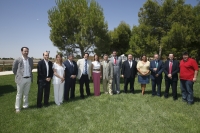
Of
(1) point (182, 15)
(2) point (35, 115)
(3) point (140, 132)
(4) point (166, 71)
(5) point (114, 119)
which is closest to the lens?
(3) point (140, 132)

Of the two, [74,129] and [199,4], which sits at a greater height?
[199,4]

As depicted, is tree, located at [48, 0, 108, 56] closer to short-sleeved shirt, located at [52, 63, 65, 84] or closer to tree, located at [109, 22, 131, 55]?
short-sleeved shirt, located at [52, 63, 65, 84]

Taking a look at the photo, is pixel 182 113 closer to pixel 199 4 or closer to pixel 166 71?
pixel 166 71

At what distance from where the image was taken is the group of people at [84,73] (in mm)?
5642

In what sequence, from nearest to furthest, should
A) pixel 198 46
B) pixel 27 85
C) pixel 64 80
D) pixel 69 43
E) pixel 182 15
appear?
1. pixel 27 85
2. pixel 64 80
3. pixel 69 43
4. pixel 182 15
5. pixel 198 46

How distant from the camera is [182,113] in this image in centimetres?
540

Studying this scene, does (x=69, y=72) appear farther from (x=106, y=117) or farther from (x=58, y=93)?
(x=106, y=117)

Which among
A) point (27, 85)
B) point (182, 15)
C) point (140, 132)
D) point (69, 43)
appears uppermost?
point (182, 15)

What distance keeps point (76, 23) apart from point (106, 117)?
33.7 ft

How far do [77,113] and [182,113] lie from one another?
→ 3671 mm

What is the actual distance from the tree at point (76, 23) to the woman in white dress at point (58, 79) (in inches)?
274

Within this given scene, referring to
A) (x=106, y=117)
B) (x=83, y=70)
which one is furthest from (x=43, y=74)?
(x=106, y=117)

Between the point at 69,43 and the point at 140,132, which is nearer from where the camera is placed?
the point at 140,132

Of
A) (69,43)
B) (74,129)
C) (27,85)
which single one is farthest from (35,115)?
(69,43)
